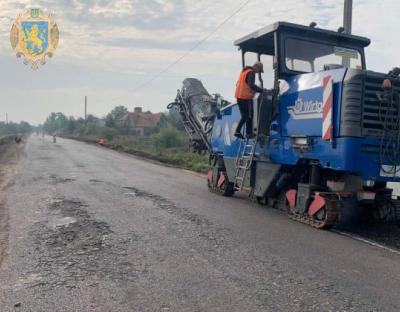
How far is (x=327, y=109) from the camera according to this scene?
6.50 metres

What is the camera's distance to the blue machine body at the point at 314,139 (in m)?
6.28

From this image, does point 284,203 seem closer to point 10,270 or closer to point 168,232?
point 168,232

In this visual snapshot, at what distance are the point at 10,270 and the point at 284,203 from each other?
15.7 feet

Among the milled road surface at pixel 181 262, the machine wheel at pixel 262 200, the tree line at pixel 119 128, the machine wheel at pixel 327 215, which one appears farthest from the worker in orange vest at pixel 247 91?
the tree line at pixel 119 128

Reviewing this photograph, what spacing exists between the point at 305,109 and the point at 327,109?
560 millimetres

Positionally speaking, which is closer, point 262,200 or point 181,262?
point 181,262

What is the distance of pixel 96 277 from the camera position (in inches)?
173

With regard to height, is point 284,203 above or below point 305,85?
below

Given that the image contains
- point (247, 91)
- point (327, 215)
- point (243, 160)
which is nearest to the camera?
point (327, 215)

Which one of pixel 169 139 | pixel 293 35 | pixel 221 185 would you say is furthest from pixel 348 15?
pixel 169 139

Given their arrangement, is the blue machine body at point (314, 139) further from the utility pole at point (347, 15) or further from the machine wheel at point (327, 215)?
the utility pole at point (347, 15)

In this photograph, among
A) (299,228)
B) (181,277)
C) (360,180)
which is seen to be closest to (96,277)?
(181,277)

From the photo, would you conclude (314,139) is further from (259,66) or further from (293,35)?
(293,35)

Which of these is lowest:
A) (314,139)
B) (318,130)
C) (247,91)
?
(314,139)
